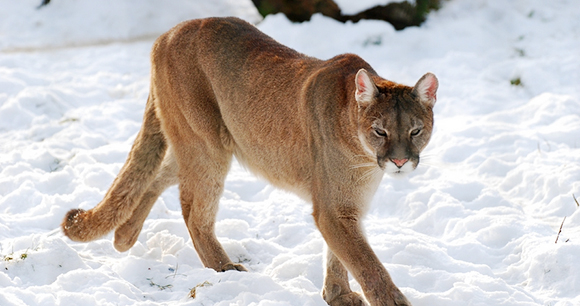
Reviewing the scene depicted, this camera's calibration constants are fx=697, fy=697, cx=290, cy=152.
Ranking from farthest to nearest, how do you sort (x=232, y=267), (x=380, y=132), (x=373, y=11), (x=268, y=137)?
(x=373, y=11) → (x=232, y=267) → (x=268, y=137) → (x=380, y=132)

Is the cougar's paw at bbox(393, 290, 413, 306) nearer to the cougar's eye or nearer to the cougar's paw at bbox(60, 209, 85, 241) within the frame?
the cougar's eye

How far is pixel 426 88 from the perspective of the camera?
3.74m

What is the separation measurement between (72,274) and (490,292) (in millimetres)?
2364

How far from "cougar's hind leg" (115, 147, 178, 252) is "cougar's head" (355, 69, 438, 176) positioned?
1.71 m

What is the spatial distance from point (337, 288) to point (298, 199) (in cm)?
148

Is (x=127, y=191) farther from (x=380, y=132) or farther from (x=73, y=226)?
(x=380, y=132)

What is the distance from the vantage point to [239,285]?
Result: 3.97 metres

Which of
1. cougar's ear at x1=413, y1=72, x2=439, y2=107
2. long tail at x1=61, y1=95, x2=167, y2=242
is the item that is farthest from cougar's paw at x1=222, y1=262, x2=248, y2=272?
cougar's ear at x1=413, y1=72, x2=439, y2=107

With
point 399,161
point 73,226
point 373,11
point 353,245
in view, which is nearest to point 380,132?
point 399,161

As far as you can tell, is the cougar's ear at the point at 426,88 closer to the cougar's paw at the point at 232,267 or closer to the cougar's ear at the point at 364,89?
the cougar's ear at the point at 364,89

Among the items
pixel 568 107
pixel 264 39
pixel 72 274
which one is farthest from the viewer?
pixel 568 107

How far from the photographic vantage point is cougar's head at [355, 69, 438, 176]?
359 centimetres

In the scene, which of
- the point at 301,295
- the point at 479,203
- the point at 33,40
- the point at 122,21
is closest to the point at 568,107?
the point at 479,203

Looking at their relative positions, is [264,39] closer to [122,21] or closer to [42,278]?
[42,278]
